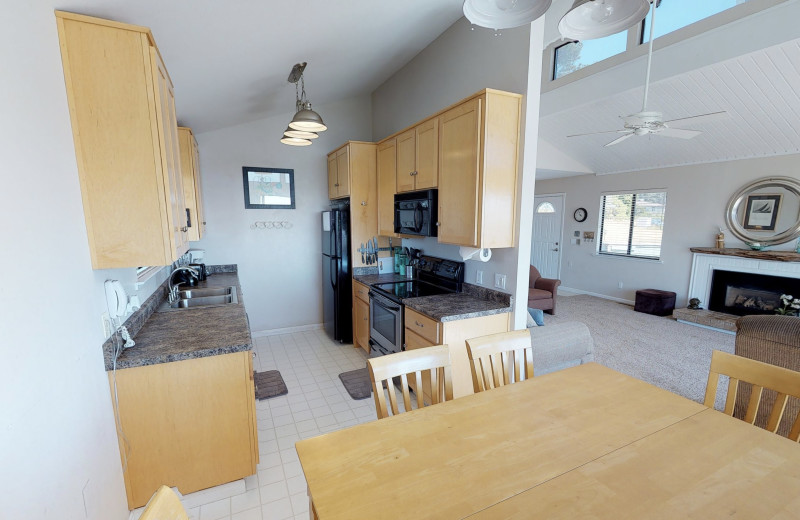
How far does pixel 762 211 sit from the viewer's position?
4.77 meters

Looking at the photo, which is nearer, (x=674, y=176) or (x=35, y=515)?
(x=35, y=515)

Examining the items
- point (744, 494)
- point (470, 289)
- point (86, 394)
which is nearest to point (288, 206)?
point (470, 289)

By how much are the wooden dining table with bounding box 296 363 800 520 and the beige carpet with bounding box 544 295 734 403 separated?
2565 mm

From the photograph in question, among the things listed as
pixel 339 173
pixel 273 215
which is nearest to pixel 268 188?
pixel 273 215

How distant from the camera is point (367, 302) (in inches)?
139

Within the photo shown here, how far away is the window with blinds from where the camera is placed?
5.97 meters

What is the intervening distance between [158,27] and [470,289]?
2.58 metres

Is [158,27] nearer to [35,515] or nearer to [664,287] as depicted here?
[35,515]

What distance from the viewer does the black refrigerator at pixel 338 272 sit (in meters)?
3.83

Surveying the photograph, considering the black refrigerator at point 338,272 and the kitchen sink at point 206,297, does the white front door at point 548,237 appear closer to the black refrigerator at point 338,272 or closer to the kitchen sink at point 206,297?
the black refrigerator at point 338,272

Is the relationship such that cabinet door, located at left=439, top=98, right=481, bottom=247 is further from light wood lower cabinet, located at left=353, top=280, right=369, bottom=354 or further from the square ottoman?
the square ottoman

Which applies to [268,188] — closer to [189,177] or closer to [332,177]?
[332,177]

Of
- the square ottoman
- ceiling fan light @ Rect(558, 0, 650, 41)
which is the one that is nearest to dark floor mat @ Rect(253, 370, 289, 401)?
ceiling fan light @ Rect(558, 0, 650, 41)

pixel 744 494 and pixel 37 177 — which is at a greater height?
pixel 37 177
